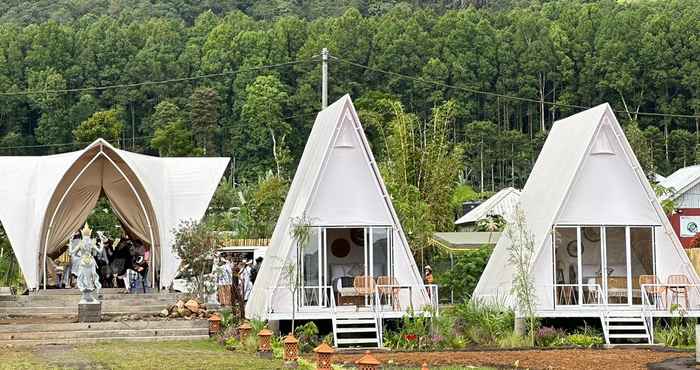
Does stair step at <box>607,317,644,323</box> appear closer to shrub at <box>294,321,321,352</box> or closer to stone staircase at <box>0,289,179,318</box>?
shrub at <box>294,321,321,352</box>

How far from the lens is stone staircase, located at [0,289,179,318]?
2559 cm

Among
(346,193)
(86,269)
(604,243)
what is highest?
(346,193)

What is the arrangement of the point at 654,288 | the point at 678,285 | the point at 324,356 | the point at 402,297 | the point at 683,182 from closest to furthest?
the point at 324,356, the point at 678,285, the point at 654,288, the point at 402,297, the point at 683,182

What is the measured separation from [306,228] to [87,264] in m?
5.52

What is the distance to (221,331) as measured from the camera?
72.8 feet

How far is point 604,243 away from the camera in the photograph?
72.5 feet

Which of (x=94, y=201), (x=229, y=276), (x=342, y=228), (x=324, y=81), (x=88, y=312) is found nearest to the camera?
(x=342, y=228)

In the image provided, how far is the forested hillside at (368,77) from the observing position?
74.2 meters

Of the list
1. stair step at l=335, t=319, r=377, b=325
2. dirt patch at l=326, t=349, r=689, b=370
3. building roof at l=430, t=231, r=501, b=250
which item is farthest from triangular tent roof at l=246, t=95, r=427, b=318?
building roof at l=430, t=231, r=501, b=250

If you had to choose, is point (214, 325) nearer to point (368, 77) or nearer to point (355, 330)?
point (355, 330)

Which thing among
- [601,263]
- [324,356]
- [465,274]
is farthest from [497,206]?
[324,356]

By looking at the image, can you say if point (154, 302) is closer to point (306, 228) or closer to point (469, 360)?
point (306, 228)

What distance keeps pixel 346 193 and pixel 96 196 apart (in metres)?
12.6

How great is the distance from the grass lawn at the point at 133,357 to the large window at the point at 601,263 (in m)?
7.65
